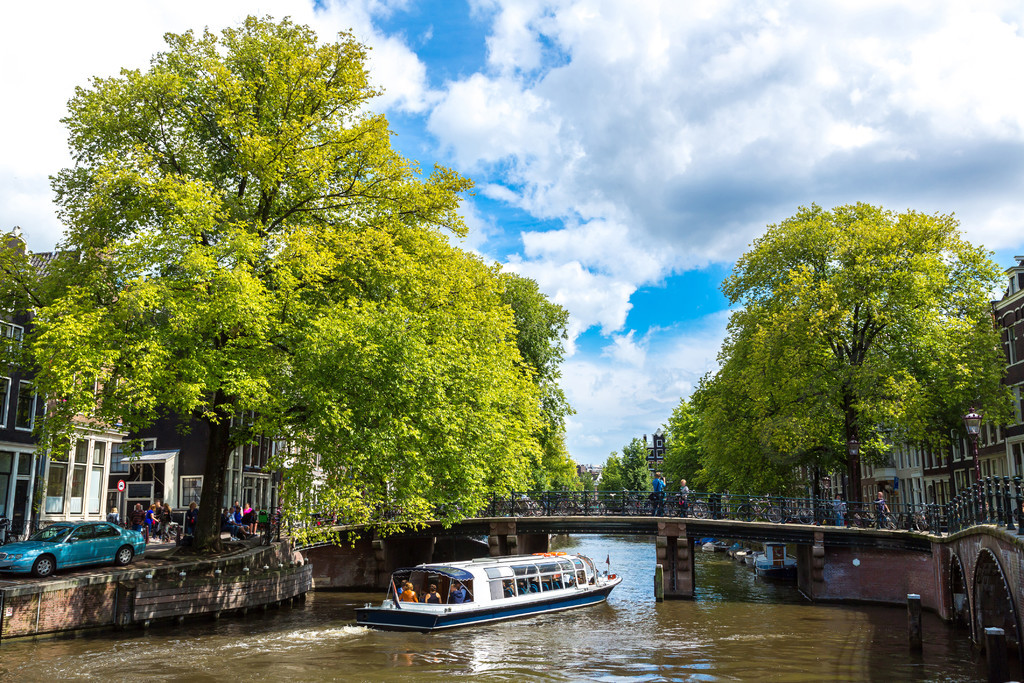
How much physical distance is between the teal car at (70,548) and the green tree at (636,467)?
314ft

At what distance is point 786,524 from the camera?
122ft

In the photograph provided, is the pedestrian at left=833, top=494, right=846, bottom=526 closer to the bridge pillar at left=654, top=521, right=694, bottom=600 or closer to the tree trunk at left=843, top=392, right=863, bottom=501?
the tree trunk at left=843, top=392, right=863, bottom=501

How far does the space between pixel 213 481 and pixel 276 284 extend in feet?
24.8

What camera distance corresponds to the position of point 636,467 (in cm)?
12362

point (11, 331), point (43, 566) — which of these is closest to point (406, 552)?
point (11, 331)

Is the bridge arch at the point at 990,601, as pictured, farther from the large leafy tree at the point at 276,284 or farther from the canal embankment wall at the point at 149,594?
the canal embankment wall at the point at 149,594

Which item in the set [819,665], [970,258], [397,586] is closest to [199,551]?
[397,586]

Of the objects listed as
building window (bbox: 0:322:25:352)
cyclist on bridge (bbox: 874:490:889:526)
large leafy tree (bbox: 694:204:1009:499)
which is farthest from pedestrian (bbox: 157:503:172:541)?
cyclist on bridge (bbox: 874:490:889:526)

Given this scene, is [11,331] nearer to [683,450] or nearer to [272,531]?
[272,531]

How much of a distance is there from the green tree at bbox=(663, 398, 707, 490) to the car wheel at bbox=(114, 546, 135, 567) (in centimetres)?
5015

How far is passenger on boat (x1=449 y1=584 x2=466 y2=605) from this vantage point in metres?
28.6

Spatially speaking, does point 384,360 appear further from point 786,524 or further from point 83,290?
point 786,524

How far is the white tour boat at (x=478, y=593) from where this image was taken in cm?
2731

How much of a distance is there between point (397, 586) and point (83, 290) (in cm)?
1375
